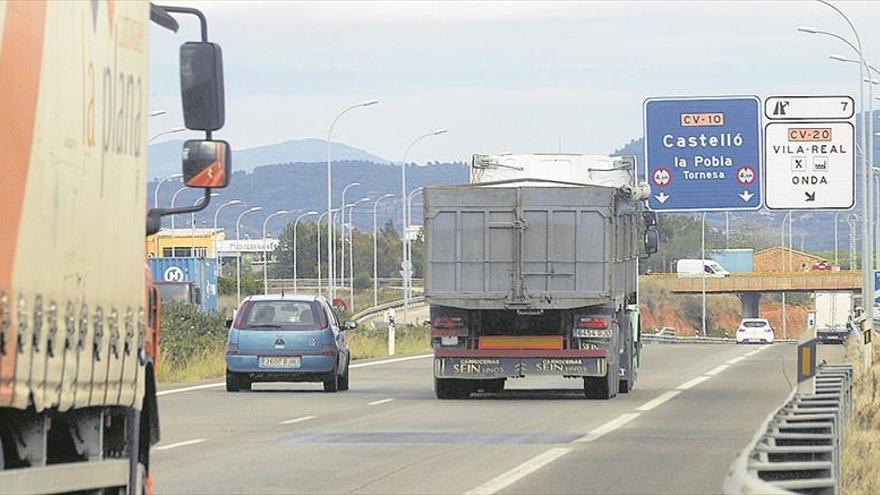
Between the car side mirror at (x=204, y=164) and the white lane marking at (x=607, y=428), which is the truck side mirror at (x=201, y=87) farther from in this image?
the white lane marking at (x=607, y=428)

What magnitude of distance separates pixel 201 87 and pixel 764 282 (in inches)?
5036

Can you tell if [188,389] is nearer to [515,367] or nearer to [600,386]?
[515,367]

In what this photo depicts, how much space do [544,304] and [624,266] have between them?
203 cm

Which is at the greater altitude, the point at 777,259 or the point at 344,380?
the point at 777,259

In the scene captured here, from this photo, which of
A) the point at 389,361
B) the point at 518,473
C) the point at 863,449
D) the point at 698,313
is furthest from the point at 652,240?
the point at 698,313

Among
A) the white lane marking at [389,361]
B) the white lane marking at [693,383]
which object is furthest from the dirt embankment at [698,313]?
the white lane marking at [693,383]

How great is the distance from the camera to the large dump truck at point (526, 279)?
28.2 m

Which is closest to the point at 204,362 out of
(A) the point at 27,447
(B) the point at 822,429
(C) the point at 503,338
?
(C) the point at 503,338

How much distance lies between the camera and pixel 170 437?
839 inches

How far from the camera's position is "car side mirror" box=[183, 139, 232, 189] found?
30.9 ft

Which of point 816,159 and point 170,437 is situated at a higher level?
point 816,159

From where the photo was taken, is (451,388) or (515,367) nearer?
(515,367)

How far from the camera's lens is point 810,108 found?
35.8m

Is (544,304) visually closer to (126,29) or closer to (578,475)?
(578,475)
